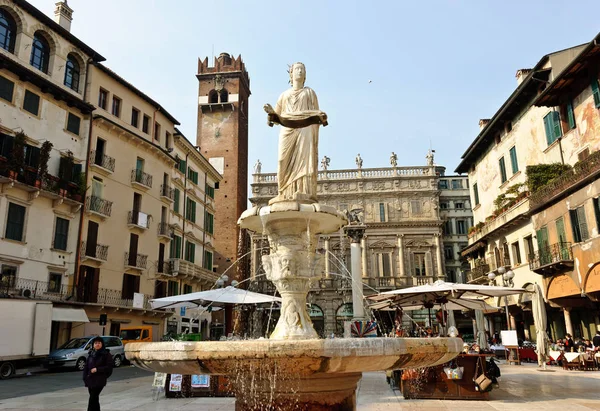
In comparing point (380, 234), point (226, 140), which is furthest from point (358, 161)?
point (226, 140)

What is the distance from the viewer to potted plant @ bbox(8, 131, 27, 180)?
Answer: 68.9 feet

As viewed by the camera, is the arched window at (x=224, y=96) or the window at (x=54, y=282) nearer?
the window at (x=54, y=282)

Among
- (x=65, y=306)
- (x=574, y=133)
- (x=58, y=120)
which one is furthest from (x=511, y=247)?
(x=58, y=120)

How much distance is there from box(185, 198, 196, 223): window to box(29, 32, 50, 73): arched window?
1450cm

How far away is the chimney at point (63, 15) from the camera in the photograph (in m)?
27.7

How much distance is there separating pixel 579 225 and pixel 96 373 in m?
18.7

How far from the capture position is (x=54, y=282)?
74.9ft

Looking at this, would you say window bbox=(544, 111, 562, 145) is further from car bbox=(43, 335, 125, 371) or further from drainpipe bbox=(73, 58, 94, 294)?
drainpipe bbox=(73, 58, 94, 294)

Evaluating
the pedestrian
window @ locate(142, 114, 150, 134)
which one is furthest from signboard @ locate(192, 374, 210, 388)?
window @ locate(142, 114, 150, 134)

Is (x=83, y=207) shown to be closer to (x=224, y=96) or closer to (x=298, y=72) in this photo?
(x=298, y=72)

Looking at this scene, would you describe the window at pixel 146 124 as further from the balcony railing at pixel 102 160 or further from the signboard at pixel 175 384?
the signboard at pixel 175 384

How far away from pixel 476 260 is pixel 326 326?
58.5 feet

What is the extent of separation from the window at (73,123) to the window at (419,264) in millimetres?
33902

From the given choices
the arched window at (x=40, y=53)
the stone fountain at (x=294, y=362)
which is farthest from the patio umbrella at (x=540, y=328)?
the arched window at (x=40, y=53)
